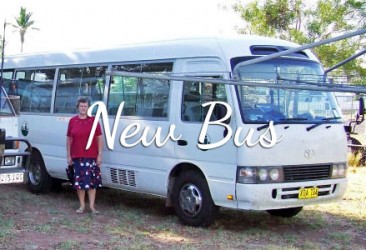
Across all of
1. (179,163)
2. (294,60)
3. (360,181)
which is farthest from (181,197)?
(360,181)

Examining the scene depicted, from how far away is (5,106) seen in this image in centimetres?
909

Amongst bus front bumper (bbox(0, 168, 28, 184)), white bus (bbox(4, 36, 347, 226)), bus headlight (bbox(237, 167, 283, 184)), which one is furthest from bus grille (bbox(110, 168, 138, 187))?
bus headlight (bbox(237, 167, 283, 184))

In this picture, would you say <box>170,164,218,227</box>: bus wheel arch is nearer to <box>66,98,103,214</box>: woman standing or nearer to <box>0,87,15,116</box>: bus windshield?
<box>66,98,103,214</box>: woman standing

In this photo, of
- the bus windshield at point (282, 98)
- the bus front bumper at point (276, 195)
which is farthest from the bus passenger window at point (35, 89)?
the bus front bumper at point (276, 195)

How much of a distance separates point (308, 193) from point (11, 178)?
3.76 metres

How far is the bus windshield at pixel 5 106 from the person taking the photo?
29.4 feet

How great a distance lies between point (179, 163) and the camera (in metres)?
8.11

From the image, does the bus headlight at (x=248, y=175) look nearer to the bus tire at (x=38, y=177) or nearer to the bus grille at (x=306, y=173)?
the bus grille at (x=306, y=173)

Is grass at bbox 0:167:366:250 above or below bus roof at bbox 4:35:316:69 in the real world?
below

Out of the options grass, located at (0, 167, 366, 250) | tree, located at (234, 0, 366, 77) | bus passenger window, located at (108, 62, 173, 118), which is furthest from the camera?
tree, located at (234, 0, 366, 77)

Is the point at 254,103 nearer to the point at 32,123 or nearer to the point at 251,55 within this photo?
the point at 251,55

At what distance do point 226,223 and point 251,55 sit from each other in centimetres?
230

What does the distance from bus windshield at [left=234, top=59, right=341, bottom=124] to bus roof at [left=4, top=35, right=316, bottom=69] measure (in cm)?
30

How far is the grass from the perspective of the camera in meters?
6.98
